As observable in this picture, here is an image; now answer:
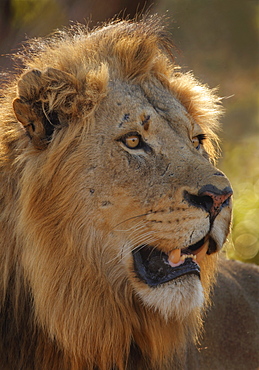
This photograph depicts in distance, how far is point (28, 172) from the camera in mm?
3047

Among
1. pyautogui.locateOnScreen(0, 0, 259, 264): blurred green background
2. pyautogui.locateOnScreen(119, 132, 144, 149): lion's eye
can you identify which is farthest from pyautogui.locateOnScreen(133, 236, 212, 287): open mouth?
pyautogui.locateOnScreen(0, 0, 259, 264): blurred green background

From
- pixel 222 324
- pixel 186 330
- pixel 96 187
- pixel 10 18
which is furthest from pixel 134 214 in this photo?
pixel 10 18

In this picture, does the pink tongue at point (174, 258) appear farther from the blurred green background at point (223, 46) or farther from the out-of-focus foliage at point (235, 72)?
the out-of-focus foliage at point (235, 72)

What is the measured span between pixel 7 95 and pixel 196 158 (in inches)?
42.9

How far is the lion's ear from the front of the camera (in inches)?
117

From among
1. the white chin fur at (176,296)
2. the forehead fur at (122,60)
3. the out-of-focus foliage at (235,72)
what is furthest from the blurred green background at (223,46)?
the white chin fur at (176,296)

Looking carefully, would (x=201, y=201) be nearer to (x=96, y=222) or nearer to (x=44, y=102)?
(x=96, y=222)

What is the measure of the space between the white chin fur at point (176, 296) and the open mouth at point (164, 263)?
0.03 meters

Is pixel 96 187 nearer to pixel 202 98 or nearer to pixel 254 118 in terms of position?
pixel 202 98

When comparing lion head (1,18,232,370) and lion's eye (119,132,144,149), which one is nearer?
Result: lion head (1,18,232,370)

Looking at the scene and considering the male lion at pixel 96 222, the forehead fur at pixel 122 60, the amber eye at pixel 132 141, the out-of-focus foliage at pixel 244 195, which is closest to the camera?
the male lion at pixel 96 222

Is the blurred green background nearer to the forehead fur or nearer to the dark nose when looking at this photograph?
the forehead fur

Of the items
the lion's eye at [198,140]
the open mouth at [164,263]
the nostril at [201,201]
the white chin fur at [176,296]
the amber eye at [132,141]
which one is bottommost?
the white chin fur at [176,296]

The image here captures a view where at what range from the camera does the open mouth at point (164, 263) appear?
303 cm
